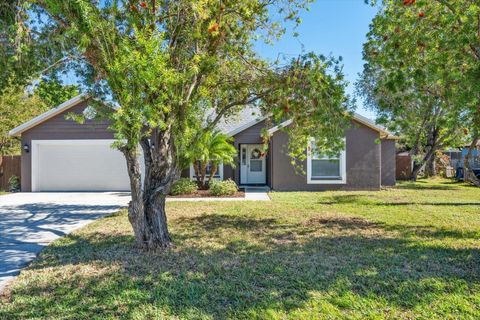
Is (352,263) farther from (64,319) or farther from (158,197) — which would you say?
(64,319)

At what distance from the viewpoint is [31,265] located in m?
5.27

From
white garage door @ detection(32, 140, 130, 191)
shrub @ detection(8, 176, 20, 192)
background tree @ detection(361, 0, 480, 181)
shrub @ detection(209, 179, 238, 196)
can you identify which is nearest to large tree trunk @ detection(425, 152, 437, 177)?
shrub @ detection(209, 179, 238, 196)

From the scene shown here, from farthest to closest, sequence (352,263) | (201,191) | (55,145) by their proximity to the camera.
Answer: (55,145)
(201,191)
(352,263)

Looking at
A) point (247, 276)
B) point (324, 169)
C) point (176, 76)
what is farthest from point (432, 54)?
point (324, 169)

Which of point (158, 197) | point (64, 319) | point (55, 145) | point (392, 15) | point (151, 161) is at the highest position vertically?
point (392, 15)

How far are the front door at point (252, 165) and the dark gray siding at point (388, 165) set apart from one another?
6429 millimetres

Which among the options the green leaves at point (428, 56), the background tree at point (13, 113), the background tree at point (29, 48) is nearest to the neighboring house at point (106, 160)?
the background tree at point (13, 113)

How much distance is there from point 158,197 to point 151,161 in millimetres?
638

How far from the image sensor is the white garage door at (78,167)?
54.6ft

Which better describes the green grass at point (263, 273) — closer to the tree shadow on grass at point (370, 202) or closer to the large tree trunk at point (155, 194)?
the large tree trunk at point (155, 194)

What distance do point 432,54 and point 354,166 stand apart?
9.79 metres

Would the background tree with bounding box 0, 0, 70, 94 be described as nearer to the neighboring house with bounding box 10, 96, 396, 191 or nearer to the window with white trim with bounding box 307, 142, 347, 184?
the neighboring house with bounding box 10, 96, 396, 191

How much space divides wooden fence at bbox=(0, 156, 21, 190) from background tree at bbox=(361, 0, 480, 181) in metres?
17.2

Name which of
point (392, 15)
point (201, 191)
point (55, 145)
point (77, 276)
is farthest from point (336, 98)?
point (55, 145)
